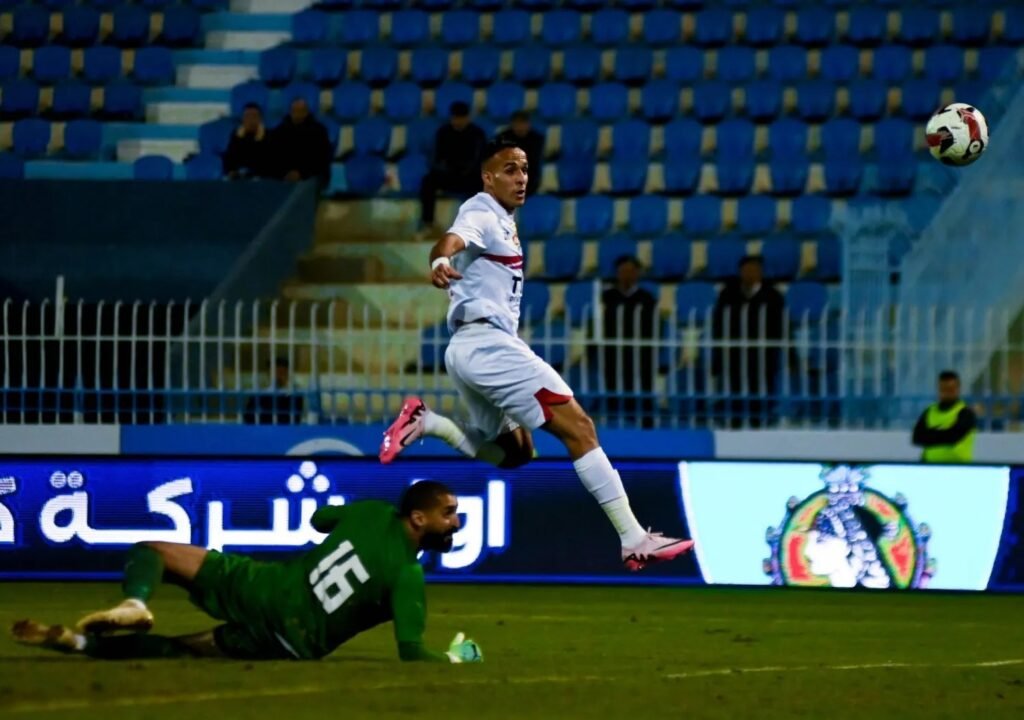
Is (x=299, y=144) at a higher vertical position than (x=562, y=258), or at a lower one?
higher

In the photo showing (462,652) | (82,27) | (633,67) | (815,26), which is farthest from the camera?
(82,27)

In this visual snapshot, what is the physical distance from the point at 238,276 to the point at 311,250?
1.91 meters

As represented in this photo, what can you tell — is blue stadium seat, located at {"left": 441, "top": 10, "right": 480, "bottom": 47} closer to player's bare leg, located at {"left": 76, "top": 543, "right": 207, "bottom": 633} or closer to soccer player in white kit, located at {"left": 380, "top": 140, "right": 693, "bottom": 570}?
soccer player in white kit, located at {"left": 380, "top": 140, "right": 693, "bottom": 570}

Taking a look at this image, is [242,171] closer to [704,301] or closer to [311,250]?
[311,250]

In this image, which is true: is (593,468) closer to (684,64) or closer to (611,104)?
(611,104)

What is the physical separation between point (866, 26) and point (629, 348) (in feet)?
20.4

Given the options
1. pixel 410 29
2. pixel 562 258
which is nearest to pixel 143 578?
pixel 562 258

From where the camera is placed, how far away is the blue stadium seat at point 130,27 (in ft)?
71.4

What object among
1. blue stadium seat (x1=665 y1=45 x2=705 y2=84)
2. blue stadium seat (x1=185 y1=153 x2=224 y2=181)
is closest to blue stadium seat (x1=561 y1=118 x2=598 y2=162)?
blue stadium seat (x1=665 y1=45 x2=705 y2=84)

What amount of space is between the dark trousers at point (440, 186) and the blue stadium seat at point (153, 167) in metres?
2.77

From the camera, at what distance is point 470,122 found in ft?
60.5

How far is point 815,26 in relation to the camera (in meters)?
20.5

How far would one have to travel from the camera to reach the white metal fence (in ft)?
50.9

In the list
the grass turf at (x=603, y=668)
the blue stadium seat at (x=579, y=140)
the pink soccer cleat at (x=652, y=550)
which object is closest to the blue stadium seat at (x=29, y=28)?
the blue stadium seat at (x=579, y=140)
